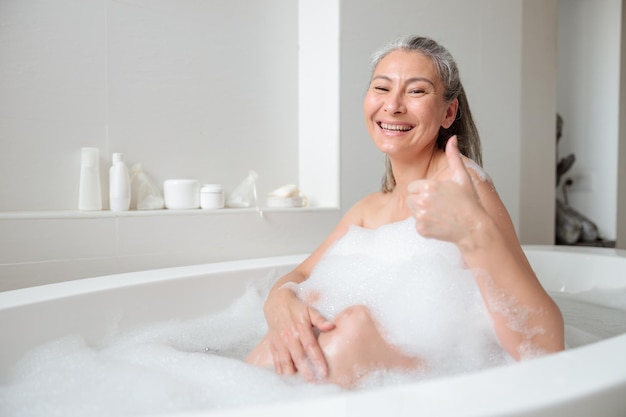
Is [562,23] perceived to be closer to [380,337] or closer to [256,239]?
[256,239]

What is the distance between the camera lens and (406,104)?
114cm

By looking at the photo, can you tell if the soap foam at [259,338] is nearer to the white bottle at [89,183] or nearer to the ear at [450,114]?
the ear at [450,114]

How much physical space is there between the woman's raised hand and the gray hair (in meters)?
0.53

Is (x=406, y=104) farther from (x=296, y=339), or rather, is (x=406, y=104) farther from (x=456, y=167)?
(x=296, y=339)

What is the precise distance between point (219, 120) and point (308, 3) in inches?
26.1

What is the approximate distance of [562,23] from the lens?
150 inches

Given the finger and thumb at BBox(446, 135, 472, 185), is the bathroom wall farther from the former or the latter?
thumb at BBox(446, 135, 472, 185)

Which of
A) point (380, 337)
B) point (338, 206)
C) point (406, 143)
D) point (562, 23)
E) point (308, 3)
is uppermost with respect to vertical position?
point (562, 23)

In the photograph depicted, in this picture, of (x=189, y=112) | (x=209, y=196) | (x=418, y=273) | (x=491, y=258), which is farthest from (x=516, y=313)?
(x=189, y=112)

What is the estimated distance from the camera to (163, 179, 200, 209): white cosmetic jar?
1.87 m

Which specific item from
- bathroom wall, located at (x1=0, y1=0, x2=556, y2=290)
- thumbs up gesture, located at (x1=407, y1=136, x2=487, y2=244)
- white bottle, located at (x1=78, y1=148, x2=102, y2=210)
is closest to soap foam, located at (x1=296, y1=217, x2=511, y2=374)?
thumbs up gesture, located at (x1=407, y1=136, x2=487, y2=244)

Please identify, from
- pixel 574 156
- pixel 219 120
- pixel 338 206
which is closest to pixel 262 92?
pixel 219 120

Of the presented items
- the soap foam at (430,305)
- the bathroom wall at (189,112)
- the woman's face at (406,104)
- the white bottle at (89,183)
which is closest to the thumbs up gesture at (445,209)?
the soap foam at (430,305)

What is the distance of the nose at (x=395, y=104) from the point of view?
1.13m
